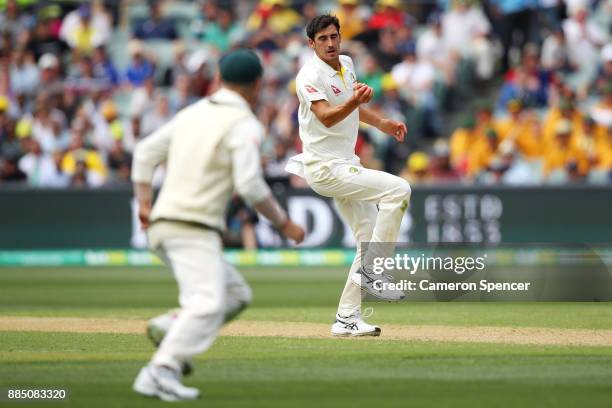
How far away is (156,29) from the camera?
2222 cm

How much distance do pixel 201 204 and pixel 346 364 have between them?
70.4 inches

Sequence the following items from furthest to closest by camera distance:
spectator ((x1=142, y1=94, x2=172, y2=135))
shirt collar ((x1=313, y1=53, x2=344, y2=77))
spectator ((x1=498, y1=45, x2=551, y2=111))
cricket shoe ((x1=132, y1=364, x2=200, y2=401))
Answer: spectator ((x1=142, y1=94, x2=172, y2=135)) → spectator ((x1=498, y1=45, x2=551, y2=111)) → shirt collar ((x1=313, y1=53, x2=344, y2=77)) → cricket shoe ((x1=132, y1=364, x2=200, y2=401))

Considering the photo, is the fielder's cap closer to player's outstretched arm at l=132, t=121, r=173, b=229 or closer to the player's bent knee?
player's outstretched arm at l=132, t=121, r=173, b=229

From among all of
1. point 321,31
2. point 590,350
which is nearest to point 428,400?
point 590,350

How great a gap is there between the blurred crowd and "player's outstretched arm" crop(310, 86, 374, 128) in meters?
9.79

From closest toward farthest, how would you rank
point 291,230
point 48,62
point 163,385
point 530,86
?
point 163,385 < point 291,230 < point 530,86 < point 48,62

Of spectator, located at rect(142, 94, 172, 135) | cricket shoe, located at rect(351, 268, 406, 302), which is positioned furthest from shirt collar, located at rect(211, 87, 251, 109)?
spectator, located at rect(142, 94, 172, 135)

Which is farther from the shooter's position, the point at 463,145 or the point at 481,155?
the point at 463,145

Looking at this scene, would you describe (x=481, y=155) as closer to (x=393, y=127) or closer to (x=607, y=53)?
(x=607, y=53)

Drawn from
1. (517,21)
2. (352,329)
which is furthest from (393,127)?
(517,21)

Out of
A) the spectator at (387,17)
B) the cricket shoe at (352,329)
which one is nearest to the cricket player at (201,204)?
the cricket shoe at (352,329)

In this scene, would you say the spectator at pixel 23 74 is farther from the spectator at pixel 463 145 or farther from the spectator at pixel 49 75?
the spectator at pixel 463 145

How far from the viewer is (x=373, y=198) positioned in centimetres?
902

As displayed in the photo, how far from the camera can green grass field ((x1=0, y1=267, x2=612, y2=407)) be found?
20.8ft
